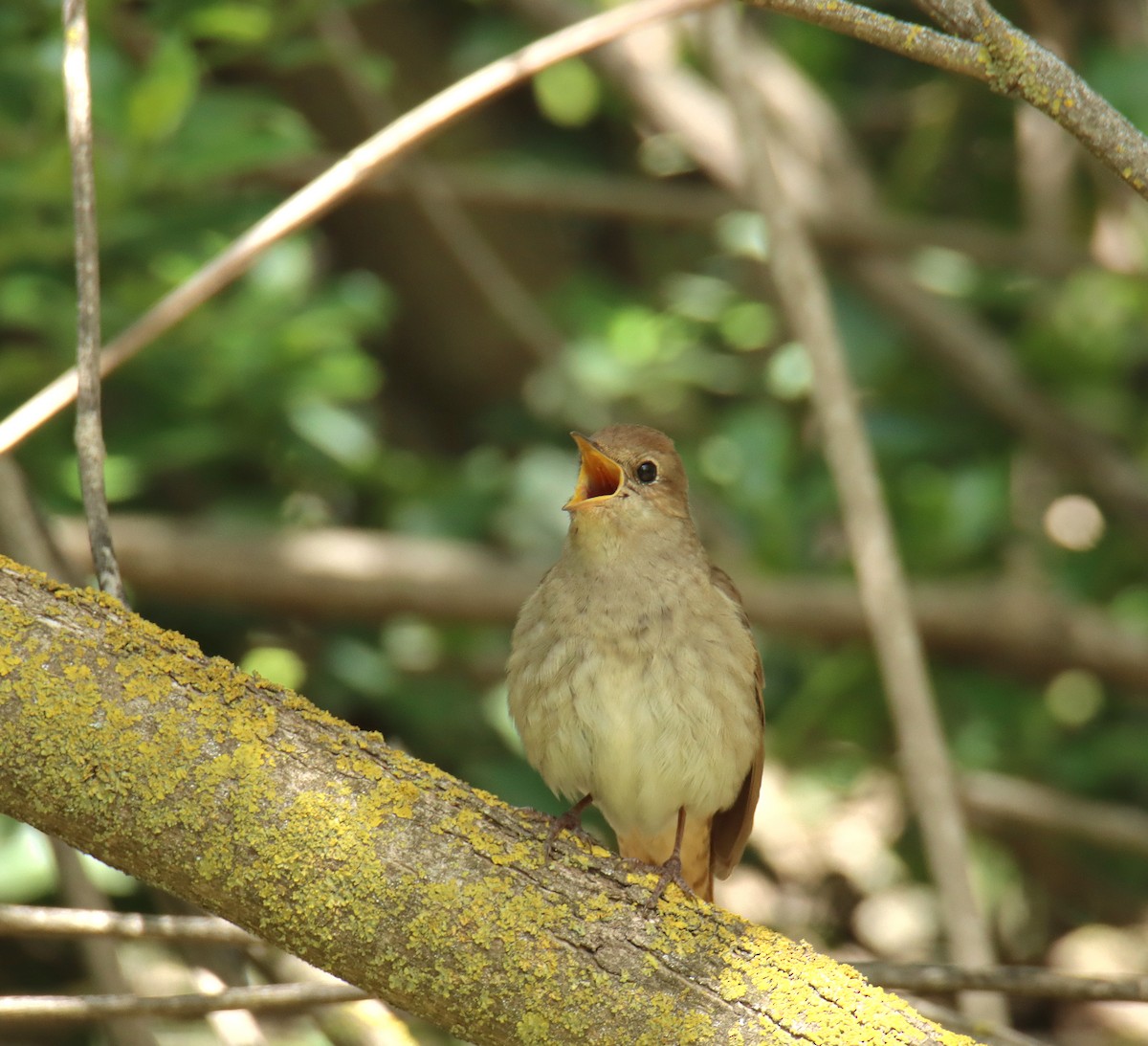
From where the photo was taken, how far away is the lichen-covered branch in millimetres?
1893

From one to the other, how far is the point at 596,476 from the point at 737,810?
3.05 feet

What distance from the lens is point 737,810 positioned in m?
3.79

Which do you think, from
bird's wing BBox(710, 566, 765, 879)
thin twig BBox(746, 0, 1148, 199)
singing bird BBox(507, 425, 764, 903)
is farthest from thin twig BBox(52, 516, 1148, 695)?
thin twig BBox(746, 0, 1148, 199)

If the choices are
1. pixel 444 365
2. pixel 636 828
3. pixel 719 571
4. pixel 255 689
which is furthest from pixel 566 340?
pixel 255 689

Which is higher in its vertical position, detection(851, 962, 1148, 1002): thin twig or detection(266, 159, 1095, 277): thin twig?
detection(266, 159, 1095, 277): thin twig

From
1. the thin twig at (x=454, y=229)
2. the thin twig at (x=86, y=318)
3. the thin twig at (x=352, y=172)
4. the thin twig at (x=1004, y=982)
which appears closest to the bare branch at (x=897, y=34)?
the thin twig at (x=352, y=172)

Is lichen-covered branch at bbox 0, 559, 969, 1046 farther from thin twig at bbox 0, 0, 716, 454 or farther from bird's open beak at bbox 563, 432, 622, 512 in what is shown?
bird's open beak at bbox 563, 432, 622, 512

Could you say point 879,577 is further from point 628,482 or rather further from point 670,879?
point 670,879

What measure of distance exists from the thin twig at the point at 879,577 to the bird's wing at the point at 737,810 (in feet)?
1.01

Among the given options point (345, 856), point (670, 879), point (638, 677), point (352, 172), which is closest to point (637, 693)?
point (638, 677)

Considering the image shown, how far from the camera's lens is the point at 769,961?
2.13m

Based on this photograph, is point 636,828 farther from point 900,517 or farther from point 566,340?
point 566,340

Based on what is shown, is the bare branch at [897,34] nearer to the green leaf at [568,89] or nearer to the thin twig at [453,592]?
the thin twig at [453,592]

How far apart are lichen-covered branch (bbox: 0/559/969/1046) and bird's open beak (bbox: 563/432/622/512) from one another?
1735 millimetres
